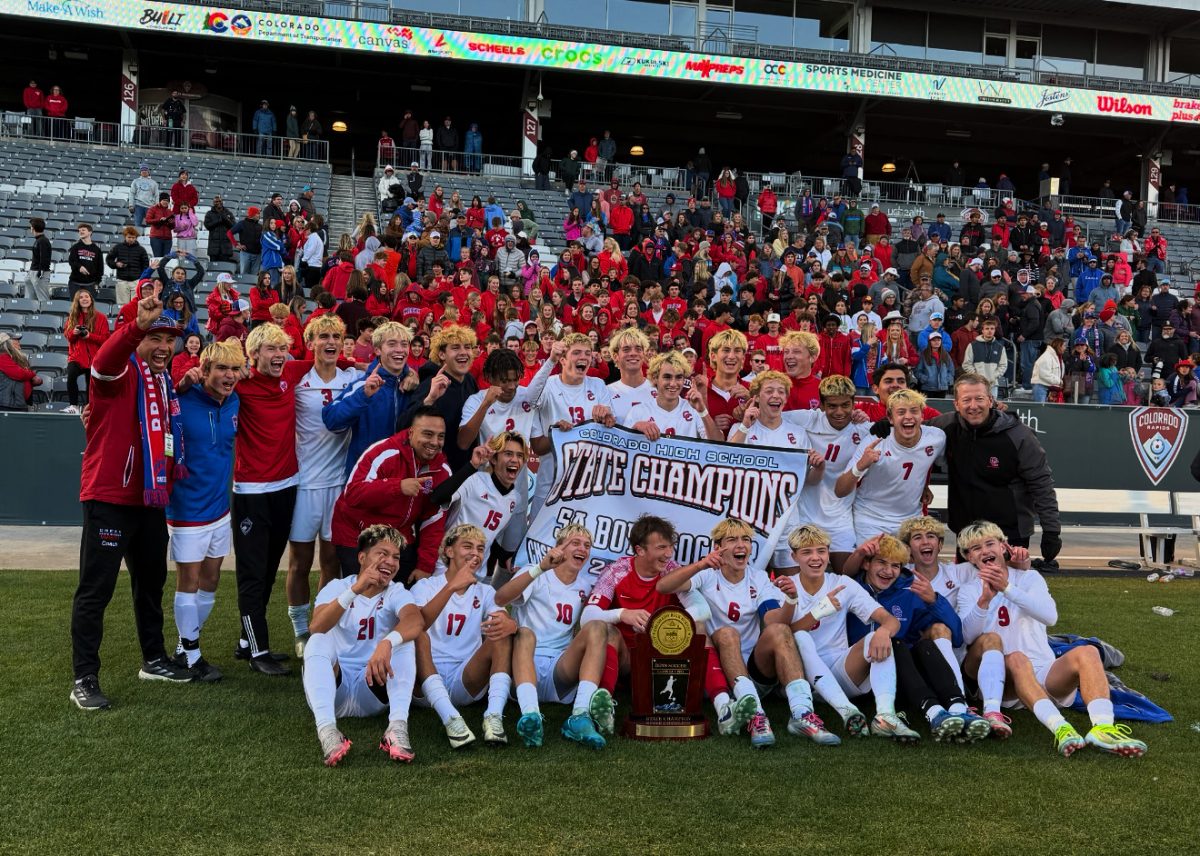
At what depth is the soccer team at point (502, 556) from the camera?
5.29m

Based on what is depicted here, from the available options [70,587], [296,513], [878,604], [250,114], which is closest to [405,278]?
[70,587]

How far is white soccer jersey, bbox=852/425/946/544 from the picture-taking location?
6543mm

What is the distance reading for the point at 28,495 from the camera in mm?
11102

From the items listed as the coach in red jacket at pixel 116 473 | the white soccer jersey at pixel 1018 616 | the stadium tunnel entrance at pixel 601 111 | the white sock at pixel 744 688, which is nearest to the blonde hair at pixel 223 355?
the coach in red jacket at pixel 116 473

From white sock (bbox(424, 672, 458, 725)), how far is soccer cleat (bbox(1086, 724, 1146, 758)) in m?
3.28

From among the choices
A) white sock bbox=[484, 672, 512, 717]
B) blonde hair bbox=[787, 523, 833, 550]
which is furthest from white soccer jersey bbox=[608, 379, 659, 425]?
white sock bbox=[484, 672, 512, 717]

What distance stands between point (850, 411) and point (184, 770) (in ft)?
14.7

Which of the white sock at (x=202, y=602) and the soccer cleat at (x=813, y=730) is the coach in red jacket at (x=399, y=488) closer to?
the white sock at (x=202, y=602)

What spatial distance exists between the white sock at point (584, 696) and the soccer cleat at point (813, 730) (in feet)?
3.57

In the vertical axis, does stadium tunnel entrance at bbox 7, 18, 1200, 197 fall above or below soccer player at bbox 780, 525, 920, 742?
above

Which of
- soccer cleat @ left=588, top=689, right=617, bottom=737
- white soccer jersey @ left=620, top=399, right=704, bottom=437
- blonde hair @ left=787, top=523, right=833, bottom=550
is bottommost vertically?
soccer cleat @ left=588, top=689, right=617, bottom=737

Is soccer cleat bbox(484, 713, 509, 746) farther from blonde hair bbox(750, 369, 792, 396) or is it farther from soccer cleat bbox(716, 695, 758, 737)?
blonde hair bbox(750, 369, 792, 396)

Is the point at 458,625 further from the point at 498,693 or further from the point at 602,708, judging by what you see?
the point at 602,708

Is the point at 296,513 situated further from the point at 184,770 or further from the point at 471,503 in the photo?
the point at 184,770
